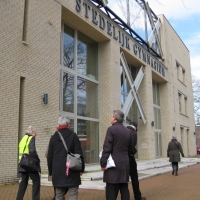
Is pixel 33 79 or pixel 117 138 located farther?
pixel 33 79

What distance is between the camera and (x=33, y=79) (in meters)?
9.41

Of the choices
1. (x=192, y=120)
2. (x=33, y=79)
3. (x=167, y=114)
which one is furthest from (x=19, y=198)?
(x=192, y=120)

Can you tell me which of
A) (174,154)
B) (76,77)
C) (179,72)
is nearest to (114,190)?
(174,154)

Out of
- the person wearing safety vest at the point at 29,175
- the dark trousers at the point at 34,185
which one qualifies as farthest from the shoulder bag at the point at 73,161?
the dark trousers at the point at 34,185

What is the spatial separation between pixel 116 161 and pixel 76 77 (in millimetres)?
9015

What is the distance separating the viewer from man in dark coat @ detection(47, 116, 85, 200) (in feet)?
12.9

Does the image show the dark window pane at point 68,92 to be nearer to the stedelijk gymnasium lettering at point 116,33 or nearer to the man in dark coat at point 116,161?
the stedelijk gymnasium lettering at point 116,33

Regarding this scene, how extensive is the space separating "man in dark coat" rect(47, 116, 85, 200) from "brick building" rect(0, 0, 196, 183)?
14.6 feet

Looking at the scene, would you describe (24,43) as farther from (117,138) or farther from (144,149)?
(144,149)

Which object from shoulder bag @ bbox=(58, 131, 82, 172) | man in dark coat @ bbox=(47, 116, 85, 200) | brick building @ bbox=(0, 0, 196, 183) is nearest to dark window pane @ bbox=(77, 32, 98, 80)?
brick building @ bbox=(0, 0, 196, 183)

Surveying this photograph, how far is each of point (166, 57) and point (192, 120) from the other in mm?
9372

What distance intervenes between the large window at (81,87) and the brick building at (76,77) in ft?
0.15

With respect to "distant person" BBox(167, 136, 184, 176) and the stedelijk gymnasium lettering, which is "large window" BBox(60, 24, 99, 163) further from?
"distant person" BBox(167, 136, 184, 176)

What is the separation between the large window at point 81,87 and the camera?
40.5ft
